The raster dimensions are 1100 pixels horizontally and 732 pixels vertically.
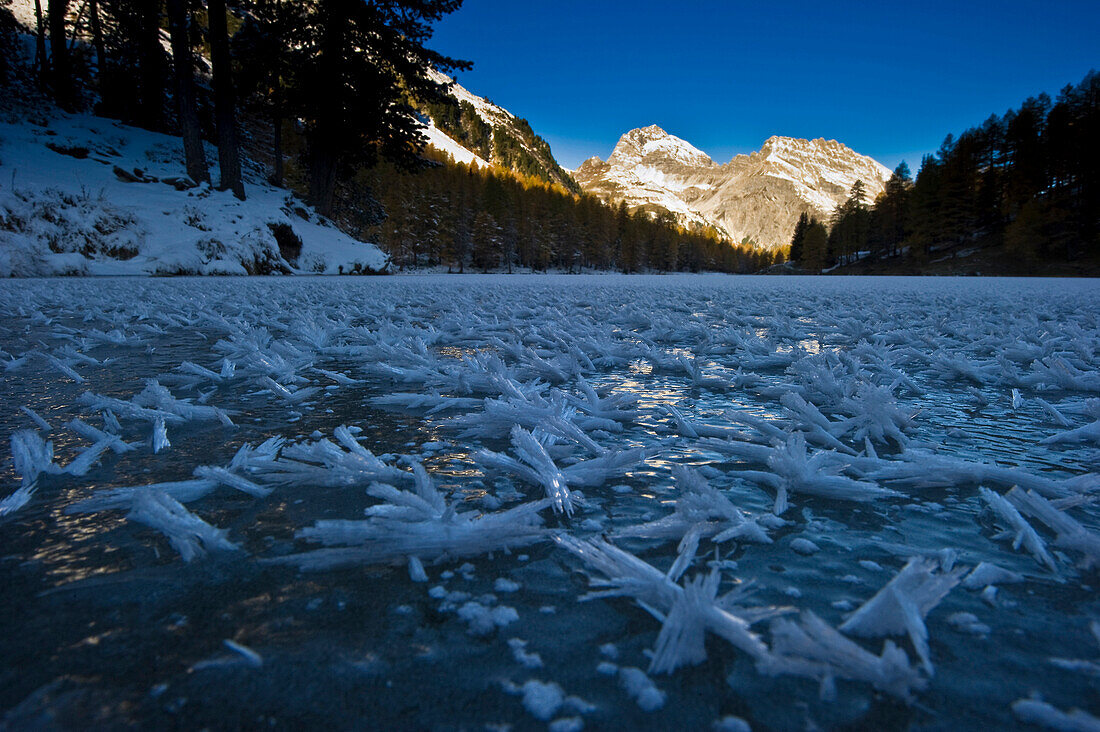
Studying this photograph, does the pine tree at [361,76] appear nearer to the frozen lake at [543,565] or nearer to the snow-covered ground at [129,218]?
Result: the snow-covered ground at [129,218]

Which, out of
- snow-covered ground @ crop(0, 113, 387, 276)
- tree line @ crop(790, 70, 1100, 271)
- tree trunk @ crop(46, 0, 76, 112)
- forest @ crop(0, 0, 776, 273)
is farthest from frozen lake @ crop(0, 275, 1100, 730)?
tree line @ crop(790, 70, 1100, 271)

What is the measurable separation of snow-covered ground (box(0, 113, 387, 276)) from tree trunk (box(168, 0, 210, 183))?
66 centimetres

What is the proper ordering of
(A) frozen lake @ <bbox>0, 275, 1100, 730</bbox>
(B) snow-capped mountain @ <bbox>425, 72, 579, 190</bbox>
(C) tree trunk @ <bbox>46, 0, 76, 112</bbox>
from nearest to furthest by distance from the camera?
(A) frozen lake @ <bbox>0, 275, 1100, 730</bbox> → (C) tree trunk @ <bbox>46, 0, 76, 112</bbox> → (B) snow-capped mountain @ <bbox>425, 72, 579, 190</bbox>

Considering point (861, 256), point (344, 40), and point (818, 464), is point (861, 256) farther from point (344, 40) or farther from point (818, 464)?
point (818, 464)

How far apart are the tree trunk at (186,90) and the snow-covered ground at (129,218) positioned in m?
0.66

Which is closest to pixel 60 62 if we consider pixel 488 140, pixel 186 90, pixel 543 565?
pixel 186 90

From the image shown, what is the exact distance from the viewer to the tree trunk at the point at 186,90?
42.9 feet

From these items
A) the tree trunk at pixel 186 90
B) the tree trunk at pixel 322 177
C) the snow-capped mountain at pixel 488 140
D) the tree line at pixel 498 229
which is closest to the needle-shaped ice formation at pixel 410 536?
the tree trunk at pixel 186 90

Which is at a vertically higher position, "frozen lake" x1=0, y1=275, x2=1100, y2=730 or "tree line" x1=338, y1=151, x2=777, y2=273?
"tree line" x1=338, y1=151, x2=777, y2=273

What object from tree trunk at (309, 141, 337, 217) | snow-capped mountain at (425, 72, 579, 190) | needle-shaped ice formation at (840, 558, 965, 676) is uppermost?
snow-capped mountain at (425, 72, 579, 190)

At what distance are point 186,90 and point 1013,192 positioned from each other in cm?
5478

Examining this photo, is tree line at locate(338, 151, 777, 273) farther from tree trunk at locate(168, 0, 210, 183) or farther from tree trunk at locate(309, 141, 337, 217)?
tree trunk at locate(168, 0, 210, 183)

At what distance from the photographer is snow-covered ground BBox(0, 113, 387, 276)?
10.4 meters

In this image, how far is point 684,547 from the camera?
877 millimetres
